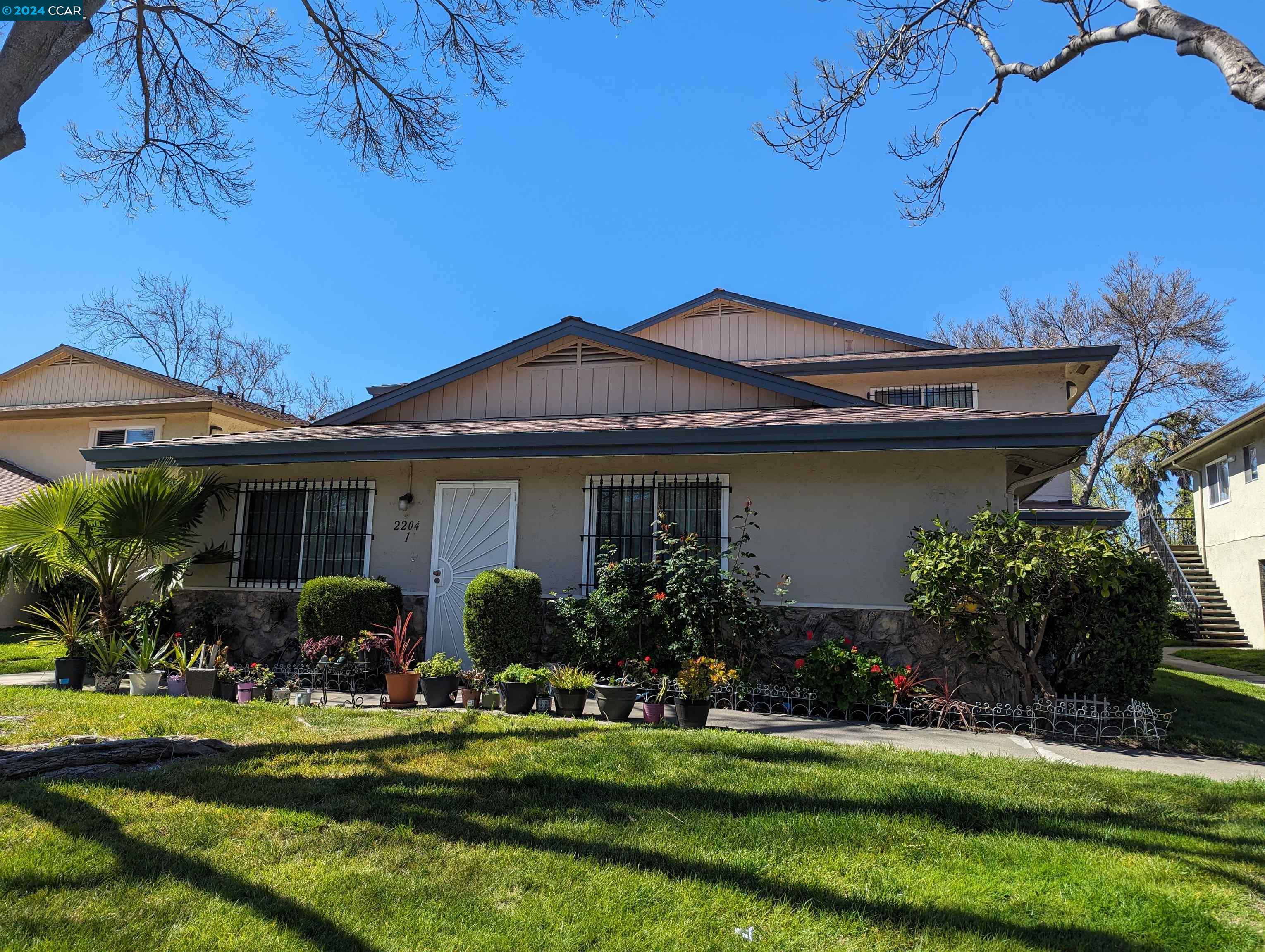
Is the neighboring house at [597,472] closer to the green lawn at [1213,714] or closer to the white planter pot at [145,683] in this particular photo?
the white planter pot at [145,683]

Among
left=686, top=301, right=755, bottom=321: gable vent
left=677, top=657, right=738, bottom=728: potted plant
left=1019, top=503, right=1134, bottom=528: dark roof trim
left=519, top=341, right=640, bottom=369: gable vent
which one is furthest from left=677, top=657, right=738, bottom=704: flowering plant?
left=686, top=301, right=755, bottom=321: gable vent

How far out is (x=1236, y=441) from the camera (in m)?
19.0

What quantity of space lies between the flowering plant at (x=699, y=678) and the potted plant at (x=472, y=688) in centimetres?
194

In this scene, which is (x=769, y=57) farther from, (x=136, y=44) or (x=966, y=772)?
(x=966, y=772)

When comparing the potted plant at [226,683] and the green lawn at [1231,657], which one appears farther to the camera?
the green lawn at [1231,657]

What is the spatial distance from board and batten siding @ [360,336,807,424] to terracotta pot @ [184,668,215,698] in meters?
4.50

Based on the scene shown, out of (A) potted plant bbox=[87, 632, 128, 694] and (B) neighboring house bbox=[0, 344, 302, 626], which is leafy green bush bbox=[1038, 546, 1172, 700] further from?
(B) neighboring house bbox=[0, 344, 302, 626]

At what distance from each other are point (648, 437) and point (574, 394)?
245 centimetres

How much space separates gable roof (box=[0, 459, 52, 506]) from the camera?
14734 mm

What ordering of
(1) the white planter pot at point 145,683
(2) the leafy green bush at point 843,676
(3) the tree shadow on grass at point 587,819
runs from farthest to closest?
(1) the white planter pot at point 145,683 < (2) the leafy green bush at point 843,676 < (3) the tree shadow on grass at point 587,819

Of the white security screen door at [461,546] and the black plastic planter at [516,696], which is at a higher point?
the white security screen door at [461,546]

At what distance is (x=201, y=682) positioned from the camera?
811cm

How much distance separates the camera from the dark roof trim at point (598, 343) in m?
9.98

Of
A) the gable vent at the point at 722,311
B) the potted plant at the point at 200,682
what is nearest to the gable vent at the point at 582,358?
the potted plant at the point at 200,682
